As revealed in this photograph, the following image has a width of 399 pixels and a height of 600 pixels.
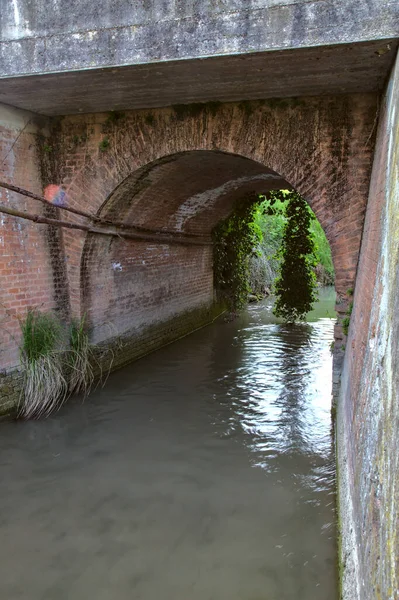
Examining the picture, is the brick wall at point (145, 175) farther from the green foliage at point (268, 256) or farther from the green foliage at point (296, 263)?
the green foliage at point (268, 256)

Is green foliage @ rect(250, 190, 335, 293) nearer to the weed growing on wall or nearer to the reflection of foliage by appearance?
the reflection of foliage

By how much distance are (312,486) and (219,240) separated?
780 cm

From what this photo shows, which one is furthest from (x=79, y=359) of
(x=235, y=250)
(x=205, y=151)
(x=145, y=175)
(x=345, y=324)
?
(x=235, y=250)

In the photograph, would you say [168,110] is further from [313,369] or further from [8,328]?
[313,369]

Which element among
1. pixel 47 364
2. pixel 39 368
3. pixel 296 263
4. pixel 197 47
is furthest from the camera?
pixel 296 263

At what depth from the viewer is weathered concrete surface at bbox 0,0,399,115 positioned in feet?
13.1

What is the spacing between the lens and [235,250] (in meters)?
12.3

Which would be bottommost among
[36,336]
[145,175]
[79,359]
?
[79,359]

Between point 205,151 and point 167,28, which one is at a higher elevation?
point 167,28

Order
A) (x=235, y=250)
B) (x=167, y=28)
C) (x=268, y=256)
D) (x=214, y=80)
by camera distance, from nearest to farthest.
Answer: (x=167, y=28), (x=214, y=80), (x=235, y=250), (x=268, y=256)

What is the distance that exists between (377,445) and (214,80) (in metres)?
4.06

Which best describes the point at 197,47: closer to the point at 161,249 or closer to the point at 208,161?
the point at 208,161

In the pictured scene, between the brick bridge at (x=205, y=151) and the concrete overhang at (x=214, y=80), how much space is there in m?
0.03

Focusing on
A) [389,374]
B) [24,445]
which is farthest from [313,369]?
[389,374]
